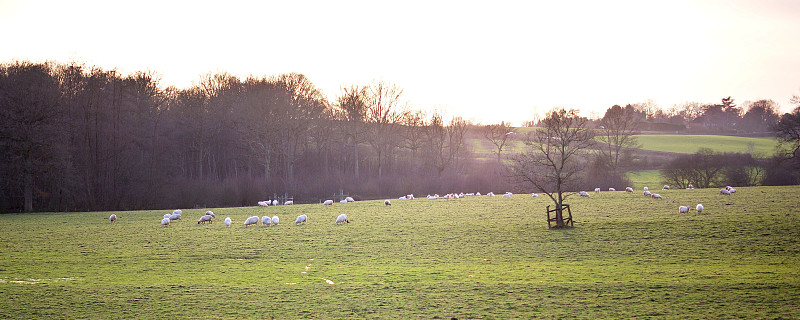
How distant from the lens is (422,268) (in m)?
16.5

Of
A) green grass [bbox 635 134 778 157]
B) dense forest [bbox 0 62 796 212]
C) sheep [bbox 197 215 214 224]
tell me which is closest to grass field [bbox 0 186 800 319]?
sheep [bbox 197 215 214 224]

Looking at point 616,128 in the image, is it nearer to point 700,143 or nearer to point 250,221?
point 700,143

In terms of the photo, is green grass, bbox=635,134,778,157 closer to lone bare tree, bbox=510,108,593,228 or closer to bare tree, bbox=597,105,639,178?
bare tree, bbox=597,105,639,178

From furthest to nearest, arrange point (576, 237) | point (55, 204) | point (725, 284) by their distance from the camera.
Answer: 1. point (55, 204)
2. point (576, 237)
3. point (725, 284)

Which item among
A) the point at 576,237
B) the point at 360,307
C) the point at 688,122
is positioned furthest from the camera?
the point at 688,122

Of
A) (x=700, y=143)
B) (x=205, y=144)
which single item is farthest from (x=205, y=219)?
(x=700, y=143)

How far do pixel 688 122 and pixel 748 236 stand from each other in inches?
5306

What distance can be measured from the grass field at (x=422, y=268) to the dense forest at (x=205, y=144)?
18.1 meters

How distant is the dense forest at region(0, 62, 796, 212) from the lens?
4600cm

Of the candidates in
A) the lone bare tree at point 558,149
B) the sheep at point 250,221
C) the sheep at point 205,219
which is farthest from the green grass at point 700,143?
the sheep at point 205,219

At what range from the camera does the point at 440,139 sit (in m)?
82.8

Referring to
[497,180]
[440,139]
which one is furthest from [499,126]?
[497,180]

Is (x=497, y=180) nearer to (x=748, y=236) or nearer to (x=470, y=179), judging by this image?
(x=470, y=179)

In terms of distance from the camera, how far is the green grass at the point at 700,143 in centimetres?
9025
